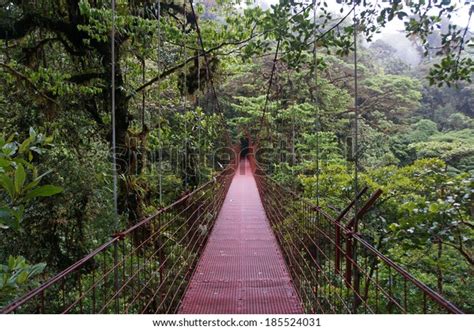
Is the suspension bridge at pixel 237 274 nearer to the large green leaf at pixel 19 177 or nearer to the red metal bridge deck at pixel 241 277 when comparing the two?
the red metal bridge deck at pixel 241 277

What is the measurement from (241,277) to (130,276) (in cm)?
98

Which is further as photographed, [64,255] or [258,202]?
[258,202]

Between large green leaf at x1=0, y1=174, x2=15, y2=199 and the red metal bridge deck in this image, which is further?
the red metal bridge deck

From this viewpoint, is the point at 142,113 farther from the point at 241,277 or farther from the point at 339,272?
the point at 339,272

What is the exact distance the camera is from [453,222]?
6.79 ft

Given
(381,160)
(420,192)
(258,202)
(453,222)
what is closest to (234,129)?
(381,160)

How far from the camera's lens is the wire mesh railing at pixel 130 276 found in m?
1.15

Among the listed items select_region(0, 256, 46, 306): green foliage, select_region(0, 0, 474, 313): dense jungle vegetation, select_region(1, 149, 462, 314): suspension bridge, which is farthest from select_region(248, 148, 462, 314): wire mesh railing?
select_region(0, 256, 46, 306): green foliage

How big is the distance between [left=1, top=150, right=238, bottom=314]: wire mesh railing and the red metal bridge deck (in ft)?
0.32

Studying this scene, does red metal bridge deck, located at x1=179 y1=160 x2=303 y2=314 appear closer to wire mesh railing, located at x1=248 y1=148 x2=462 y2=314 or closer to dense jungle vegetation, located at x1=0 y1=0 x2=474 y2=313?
wire mesh railing, located at x1=248 y1=148 x2=462 y2=314

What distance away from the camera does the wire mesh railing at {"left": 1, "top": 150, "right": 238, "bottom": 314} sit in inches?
45.2

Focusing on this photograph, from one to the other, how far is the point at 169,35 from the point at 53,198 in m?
1.48

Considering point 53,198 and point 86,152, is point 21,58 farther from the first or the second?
point 53,198

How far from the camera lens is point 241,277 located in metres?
2.42
